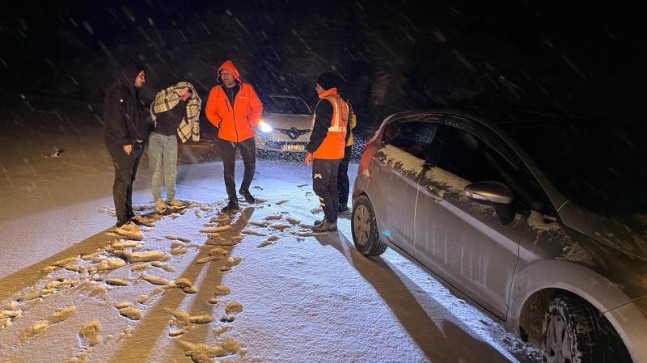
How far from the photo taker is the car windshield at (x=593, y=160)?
7.94ft

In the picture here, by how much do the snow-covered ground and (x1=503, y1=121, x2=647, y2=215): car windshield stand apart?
3.74ft

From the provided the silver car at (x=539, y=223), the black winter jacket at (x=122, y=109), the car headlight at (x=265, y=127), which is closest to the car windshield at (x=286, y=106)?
the car headlight at (x=265, y=127)

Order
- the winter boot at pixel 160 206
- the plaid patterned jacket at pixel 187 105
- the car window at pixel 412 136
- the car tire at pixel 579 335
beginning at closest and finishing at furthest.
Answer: the car tire at pixel 579 335 < the car window at pixel 412 136 < the plaid patterned jacket at pixel 187 105 < the winter boot at pixel 160 206

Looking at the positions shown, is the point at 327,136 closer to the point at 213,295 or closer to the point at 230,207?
the point at 230,207

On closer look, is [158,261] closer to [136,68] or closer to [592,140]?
[136,68]

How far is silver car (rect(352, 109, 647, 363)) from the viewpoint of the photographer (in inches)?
81.7

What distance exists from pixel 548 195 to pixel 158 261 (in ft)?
10.7

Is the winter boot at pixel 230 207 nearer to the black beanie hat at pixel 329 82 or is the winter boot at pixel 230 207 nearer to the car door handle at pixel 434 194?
the black beanie hat at pixel 329 82

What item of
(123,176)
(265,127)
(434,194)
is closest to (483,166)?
(434,194)

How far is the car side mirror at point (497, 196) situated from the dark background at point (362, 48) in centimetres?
1858

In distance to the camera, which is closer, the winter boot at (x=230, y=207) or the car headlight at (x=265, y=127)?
the winter boot at (x=230, y=207)

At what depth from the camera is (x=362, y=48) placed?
2950cm

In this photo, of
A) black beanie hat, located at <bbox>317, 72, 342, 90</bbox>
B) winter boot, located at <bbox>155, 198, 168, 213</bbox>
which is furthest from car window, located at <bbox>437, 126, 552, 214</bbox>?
winter boot, located at <bbox>155, 198, 168, 213</bbox>

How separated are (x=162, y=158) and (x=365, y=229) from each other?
2.86m
